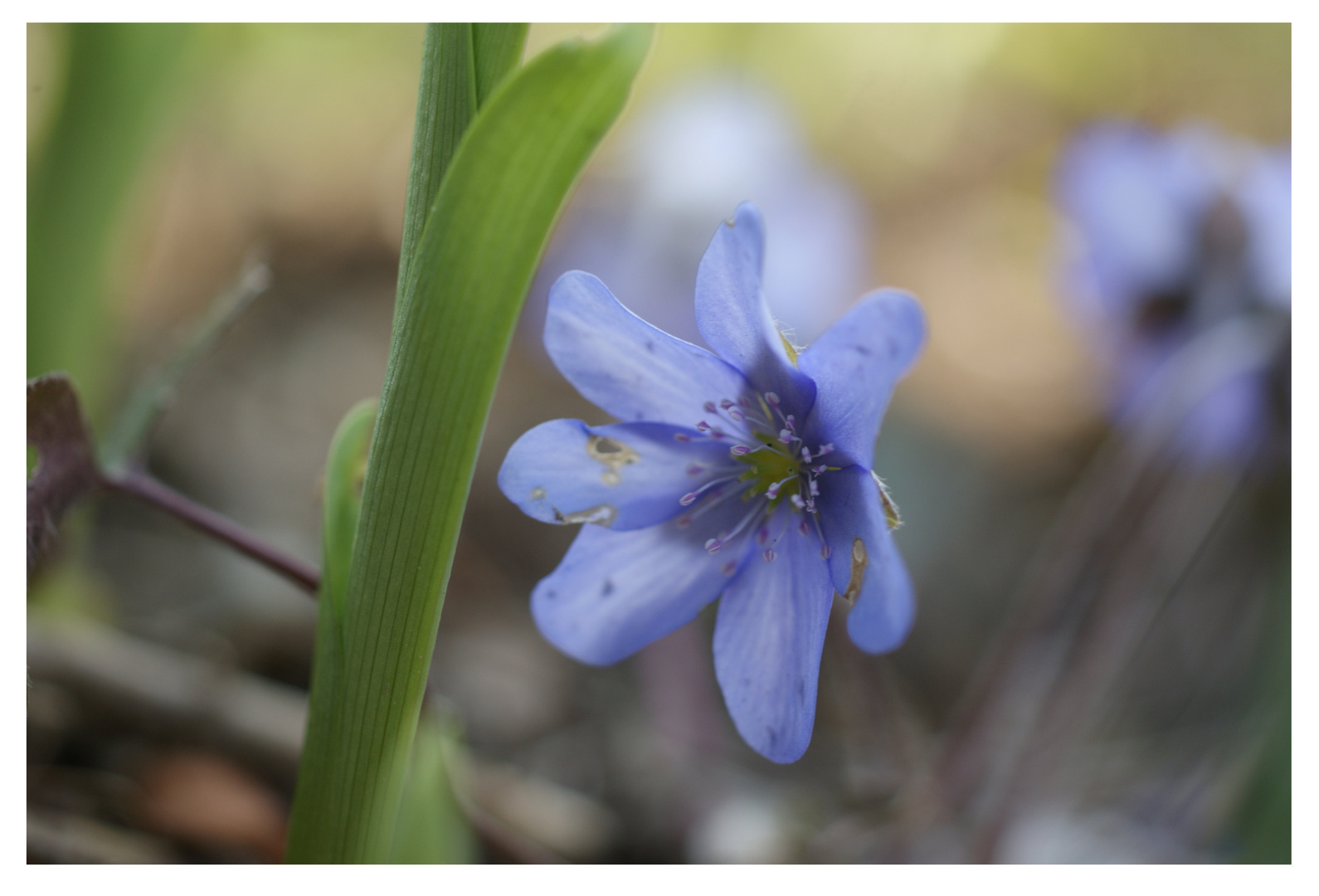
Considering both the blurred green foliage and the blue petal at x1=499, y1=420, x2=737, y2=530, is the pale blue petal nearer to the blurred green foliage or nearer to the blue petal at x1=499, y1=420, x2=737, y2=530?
the blue petal at x1=499, y1=420, x2=737, y2=530

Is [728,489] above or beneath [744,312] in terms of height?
beneath

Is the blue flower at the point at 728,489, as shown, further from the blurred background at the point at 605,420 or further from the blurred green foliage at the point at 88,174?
the blurred green foliage at the point at 88,174

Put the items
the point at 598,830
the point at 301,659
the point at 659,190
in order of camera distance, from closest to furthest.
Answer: the point at 598,830, the point at 301,659, the point at 659,190

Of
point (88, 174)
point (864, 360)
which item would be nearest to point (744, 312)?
point (864, 360)

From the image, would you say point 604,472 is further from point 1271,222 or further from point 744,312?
Answer: point 1271,222

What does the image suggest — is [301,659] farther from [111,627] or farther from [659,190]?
[659,190]
